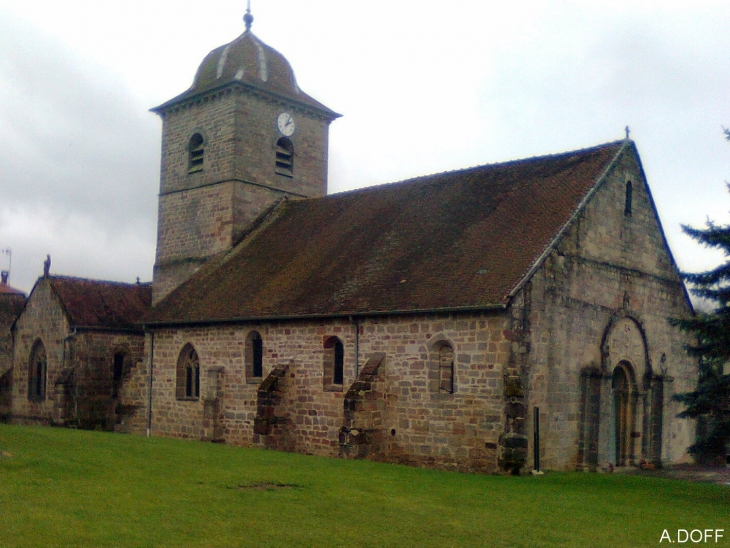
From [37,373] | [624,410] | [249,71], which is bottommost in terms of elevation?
[624,410]

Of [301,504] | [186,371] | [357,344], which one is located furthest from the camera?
[186,371]

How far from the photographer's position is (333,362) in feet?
81.7

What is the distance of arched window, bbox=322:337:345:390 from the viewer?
2470cm

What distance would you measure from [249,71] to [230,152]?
12.2ft

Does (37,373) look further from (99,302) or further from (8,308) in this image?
(8,308)

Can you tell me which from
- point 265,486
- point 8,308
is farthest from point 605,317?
point 8,308

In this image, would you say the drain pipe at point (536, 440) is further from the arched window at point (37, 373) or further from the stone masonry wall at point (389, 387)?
the arched window at point (37, 373)

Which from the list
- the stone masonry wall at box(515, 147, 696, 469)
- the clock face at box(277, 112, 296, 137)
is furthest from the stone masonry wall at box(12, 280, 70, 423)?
the stone masonry wall at box(515, 147, 696, 469)

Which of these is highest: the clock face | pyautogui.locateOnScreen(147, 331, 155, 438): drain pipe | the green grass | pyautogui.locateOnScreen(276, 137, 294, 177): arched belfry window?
the clock face

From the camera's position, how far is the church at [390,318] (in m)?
21.5

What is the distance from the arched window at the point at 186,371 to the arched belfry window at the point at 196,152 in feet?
29.2

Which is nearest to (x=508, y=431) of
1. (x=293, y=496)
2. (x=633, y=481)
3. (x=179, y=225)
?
(x=633, y=481)

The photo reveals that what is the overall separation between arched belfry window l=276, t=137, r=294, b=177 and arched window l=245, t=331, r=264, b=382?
10198 millimetres

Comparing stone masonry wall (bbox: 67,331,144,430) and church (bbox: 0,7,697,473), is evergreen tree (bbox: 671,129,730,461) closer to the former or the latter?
church (bbox: 0,7,697,473)
